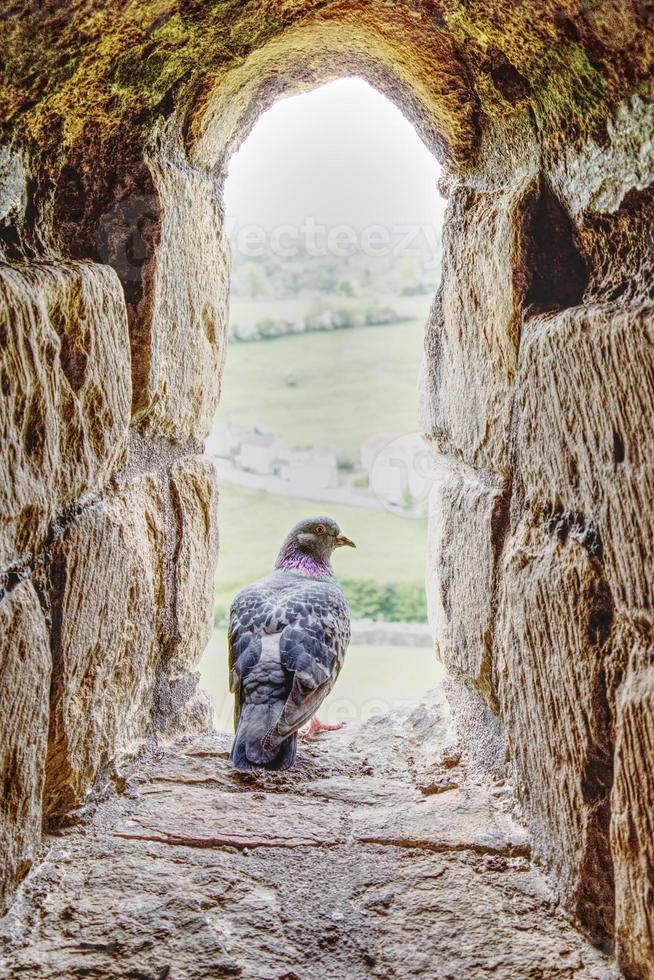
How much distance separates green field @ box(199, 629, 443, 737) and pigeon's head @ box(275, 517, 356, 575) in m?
0.47

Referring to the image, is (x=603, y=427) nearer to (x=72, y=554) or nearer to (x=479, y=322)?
(x=479, y=322)

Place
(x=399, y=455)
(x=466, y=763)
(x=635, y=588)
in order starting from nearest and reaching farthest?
(x=635, y=588)
(x=466, y=763)
(x=399, y=455)

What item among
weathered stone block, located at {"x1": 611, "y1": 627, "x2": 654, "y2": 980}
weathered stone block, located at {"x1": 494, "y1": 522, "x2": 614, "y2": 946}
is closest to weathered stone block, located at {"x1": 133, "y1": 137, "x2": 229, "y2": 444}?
weathered stone block, located at {"x1": 494, "y1": 522, "x2": 614, "y2": 946}

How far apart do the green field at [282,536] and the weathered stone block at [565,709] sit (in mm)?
1501

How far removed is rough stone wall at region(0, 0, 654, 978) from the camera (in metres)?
0.70

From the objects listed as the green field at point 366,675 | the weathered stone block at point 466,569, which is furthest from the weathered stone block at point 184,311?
the green field at point 366,675

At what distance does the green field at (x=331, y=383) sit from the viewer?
8.86 feet

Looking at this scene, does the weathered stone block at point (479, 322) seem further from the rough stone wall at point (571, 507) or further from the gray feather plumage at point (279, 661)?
the gray feather plumage at point (279, 661)

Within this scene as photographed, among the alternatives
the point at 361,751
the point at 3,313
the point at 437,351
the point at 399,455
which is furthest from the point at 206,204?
the point at 399,455

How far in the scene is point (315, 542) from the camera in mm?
1817

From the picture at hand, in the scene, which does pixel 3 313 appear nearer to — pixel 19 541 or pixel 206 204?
pixel 19 541

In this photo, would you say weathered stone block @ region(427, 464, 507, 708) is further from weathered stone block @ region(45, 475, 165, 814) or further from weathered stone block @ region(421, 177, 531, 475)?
weathered stone block @ region(45, 475, 165, 814)

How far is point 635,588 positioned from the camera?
682mm

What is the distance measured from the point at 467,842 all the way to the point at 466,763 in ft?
0.77
